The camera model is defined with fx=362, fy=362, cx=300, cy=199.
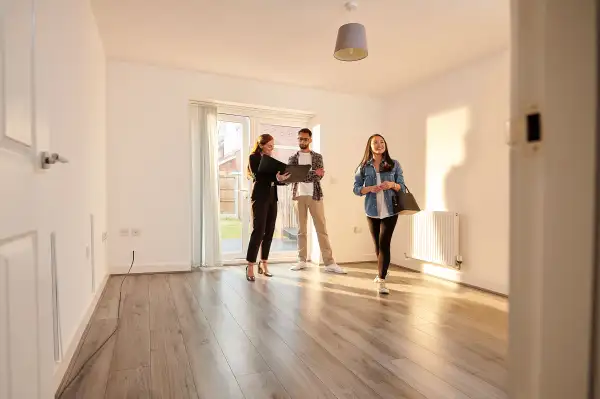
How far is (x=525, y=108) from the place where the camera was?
1.70ft

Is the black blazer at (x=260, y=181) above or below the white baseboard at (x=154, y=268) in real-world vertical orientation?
above

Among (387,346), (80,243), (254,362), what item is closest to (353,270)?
(387,346)

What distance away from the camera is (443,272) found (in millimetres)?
3910

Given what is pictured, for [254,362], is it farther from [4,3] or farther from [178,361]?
[4,3]

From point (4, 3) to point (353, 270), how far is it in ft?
12.9

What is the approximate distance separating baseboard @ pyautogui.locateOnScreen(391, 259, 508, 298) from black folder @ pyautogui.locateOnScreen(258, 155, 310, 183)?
1795 mm

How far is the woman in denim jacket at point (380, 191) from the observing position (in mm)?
3053

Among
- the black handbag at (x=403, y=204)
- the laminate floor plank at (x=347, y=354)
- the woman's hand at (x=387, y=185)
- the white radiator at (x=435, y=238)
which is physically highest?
the woman's hand at (x=387, y=185)

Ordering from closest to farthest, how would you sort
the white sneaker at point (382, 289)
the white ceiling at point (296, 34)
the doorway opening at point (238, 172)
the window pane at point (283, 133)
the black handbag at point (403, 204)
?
the white ceiling at point (296, 34)
the black handbag at point (403, 204)
the white sneaker at point (382, 289)
the doorway opening at point (238, 172)
the window pane at point (283, 133)

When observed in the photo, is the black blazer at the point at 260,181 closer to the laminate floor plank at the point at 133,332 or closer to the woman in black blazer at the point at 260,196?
the woman in black blazer at the point at 260,196

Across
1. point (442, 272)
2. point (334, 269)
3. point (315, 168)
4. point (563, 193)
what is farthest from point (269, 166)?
point (563, 193)

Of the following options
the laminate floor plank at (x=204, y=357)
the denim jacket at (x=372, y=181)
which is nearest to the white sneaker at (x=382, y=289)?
the denim jacket at (x=372, y=181)

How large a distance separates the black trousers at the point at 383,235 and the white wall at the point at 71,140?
2204 mm

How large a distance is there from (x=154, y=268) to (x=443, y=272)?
10.2 feet
